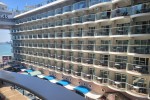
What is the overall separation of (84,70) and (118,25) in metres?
10.7

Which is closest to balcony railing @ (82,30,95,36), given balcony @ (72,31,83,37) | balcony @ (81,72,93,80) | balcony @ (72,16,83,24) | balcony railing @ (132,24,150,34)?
balcony @ (72,31,83,37)

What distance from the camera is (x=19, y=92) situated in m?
11.9

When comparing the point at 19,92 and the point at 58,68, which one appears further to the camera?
the point at 58,68

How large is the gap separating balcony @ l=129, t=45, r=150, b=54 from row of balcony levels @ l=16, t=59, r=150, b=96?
3.48 m

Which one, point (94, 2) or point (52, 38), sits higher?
point (94, 2)

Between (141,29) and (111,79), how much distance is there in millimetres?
8798

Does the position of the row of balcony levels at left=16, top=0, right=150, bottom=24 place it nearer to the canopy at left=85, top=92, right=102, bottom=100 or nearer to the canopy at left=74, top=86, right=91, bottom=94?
the canopy at left=74, top=86, right=91, bottom=94

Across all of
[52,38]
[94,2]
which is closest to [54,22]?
[52,38]

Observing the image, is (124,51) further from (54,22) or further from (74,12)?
(54,22)

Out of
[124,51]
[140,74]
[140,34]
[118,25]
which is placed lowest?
[140,74]

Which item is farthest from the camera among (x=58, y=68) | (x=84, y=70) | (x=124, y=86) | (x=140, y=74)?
(x=58, y=68)

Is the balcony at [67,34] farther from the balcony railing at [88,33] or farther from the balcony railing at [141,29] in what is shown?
the balcony railing at [141,29]

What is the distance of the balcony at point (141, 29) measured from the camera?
20.3 m

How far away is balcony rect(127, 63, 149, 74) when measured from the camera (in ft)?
66.6
